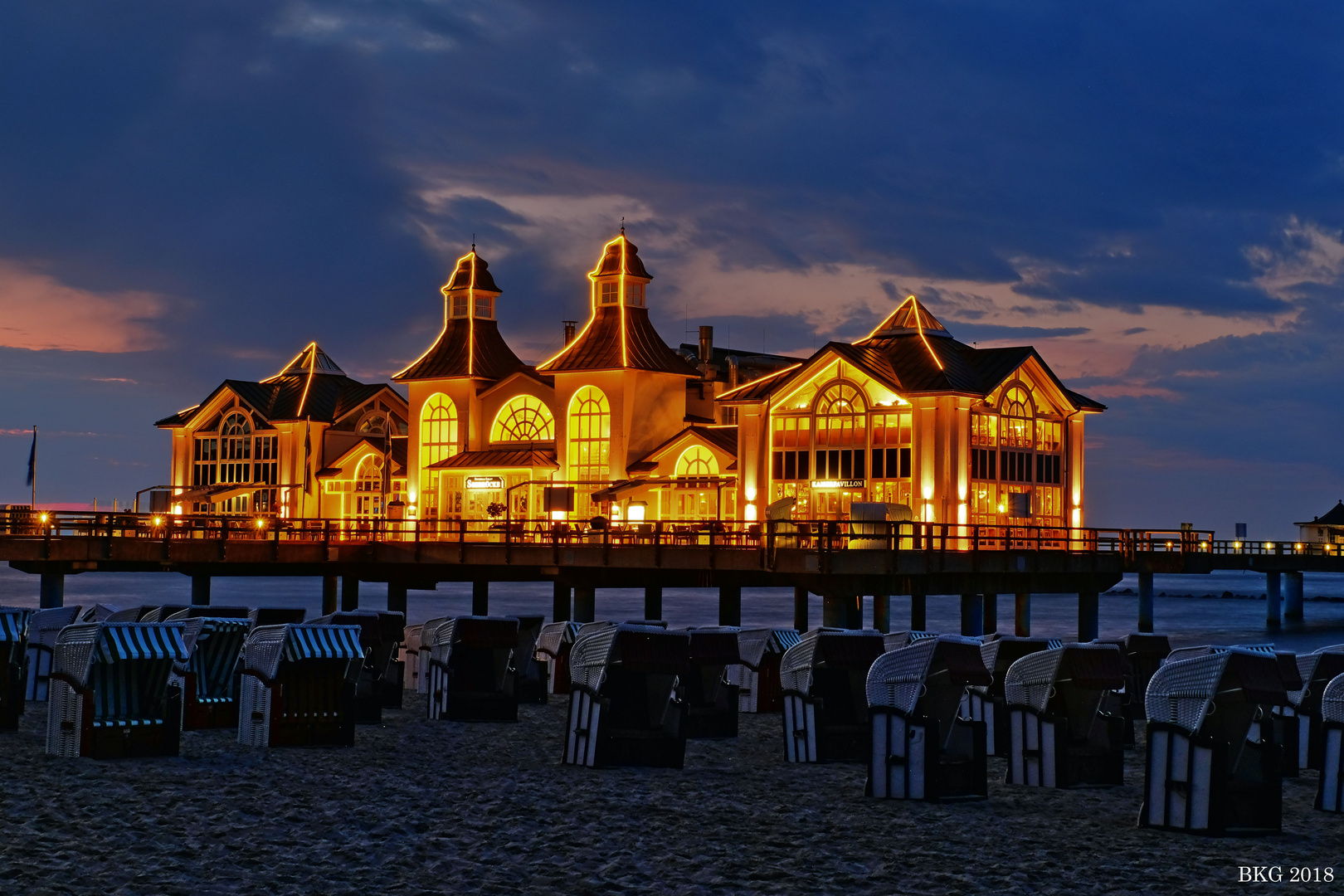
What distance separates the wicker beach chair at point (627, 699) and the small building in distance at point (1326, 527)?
106 meters

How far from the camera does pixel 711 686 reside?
1836 cm

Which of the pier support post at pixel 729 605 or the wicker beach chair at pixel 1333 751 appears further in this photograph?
the pier support post at pixel 729 605

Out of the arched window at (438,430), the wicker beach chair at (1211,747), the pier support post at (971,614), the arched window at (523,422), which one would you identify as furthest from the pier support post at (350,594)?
the wicker beach chair at (1211,747)

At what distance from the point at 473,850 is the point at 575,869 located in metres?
0.91

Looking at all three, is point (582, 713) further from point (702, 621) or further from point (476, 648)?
point (702, 621)

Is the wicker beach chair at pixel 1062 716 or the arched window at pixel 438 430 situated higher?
the arched window at pixel 438 430

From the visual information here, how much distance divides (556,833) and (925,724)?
3348 millimetres

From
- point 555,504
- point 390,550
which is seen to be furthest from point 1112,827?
point 555,504

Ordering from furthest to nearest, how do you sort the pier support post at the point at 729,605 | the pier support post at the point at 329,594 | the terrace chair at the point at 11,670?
the pier support post at the point at 329,594, the pier support post at the point at 729,605, the terrace chair at the point at 11,670

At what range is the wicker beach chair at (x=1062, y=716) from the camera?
575 inches

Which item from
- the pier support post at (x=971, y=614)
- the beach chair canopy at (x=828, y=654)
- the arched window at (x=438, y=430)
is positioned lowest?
the pier support post at (x=971, y=614)

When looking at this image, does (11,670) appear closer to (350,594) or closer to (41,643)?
(41,643)

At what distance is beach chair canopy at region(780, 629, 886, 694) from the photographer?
1620 centimetres

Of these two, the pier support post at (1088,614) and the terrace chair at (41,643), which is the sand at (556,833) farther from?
the pier support post at (1088,614)
